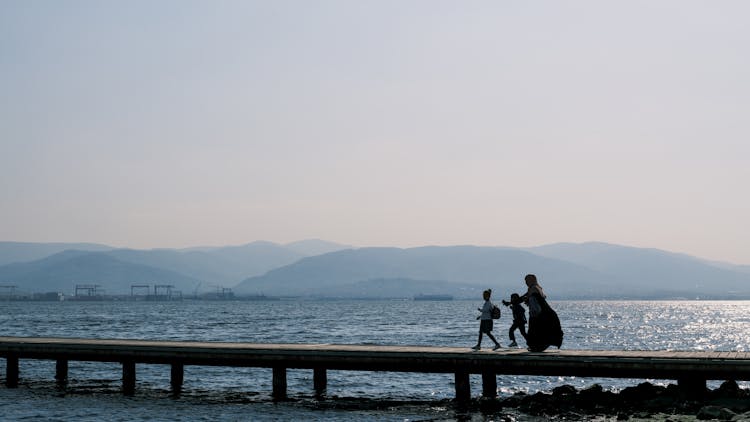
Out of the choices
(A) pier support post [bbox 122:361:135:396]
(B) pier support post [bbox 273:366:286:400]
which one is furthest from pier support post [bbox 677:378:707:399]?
(A) pier support post [bbox 122:361:135:396]

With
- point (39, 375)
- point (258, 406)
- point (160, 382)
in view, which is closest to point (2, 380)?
point (39, 375)

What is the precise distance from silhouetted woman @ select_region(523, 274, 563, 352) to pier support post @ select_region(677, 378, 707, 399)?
3751mm

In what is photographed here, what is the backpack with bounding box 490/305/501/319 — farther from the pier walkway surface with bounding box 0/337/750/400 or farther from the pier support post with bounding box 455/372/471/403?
the pier support post with bounding box 455/372/471/403

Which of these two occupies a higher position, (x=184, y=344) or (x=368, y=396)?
(x=184, y=344)

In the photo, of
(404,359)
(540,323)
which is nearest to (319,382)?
(404,359)

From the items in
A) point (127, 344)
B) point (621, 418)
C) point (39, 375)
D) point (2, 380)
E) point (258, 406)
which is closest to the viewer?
point (621, 418)

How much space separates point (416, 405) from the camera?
100ft

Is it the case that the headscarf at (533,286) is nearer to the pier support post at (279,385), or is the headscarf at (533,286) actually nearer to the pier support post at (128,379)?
the pier support post at (279,385)

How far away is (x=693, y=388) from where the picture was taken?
25594 millimetres

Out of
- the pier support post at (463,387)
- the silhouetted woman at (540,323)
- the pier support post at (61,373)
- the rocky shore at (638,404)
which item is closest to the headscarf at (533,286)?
the silhouetted woman at (540,323)

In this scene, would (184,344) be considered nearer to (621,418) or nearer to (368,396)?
(368,396)

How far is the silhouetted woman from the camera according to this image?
26.6 m

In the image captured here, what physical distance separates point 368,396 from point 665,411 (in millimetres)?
12221

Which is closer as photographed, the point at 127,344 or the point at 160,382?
the point at 127,344
